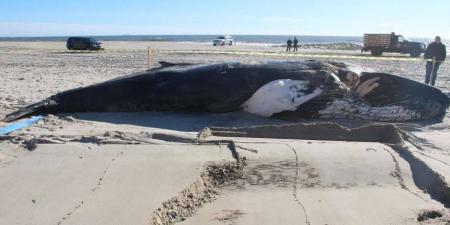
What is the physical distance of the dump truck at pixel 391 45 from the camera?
131 feet

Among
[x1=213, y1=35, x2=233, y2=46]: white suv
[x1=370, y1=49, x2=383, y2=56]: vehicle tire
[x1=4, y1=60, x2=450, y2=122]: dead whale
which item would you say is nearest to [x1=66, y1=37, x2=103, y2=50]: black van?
[x1=370, y1=49, x2=383, y2=56]: vehicle tire

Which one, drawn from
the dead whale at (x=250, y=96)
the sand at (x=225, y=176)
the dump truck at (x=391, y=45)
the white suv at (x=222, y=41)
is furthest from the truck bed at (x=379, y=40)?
the sand at (x=225, y=176)

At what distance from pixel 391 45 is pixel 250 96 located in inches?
1382

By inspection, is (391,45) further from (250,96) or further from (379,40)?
(250,96)

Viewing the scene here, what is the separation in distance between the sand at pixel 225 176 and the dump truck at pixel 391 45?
3516 centimetres

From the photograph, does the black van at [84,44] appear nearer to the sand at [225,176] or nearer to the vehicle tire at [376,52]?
the vehicle tire at [376,52]

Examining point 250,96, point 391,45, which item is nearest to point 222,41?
point 391,45

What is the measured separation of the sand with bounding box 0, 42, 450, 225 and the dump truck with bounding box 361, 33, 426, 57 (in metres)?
35.2

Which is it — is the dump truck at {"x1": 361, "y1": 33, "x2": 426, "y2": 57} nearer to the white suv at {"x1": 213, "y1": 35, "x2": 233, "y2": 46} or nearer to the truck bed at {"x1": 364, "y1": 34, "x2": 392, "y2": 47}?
the truck bed at {"x1": 364, "y1": 34, "x2": 392, "y2": 47}

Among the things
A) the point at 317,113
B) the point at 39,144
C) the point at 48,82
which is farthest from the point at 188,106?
the point at 48,82

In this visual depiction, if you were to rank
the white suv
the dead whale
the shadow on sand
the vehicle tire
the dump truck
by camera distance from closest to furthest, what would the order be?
the shadow on sand < the dead whale < the dump truck < the vehicle tire < the white suv

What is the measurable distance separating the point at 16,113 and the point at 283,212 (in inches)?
210

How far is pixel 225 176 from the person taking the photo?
4863mm

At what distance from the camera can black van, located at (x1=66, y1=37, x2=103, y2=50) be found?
4093 centimetres
